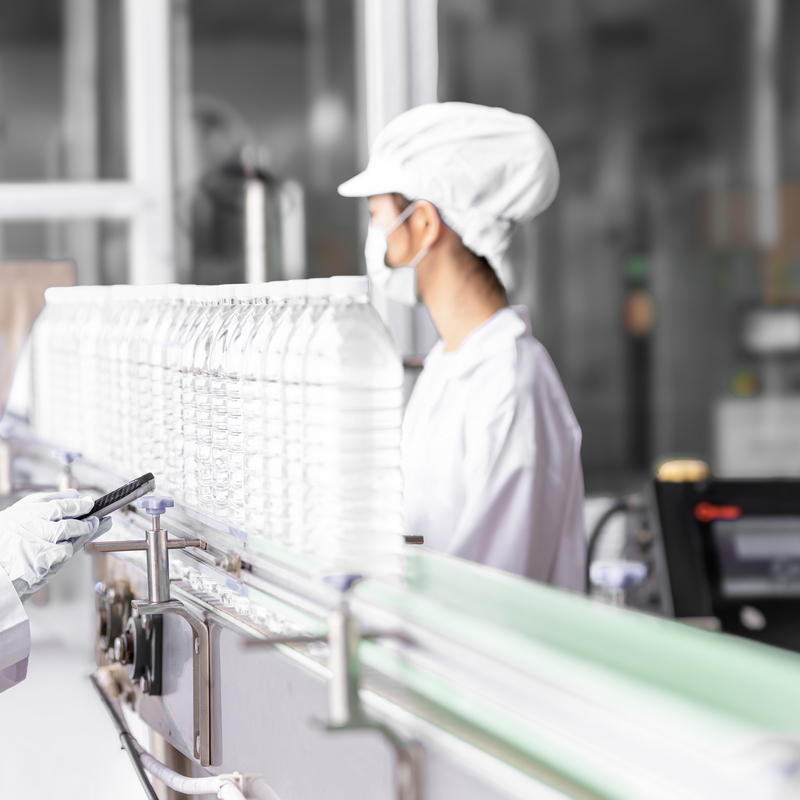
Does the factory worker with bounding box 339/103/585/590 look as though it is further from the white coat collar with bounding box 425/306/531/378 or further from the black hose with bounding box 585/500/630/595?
the black hose with bounding box 585/500/630/595

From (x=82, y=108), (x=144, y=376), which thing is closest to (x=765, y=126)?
(x=82, y=108)

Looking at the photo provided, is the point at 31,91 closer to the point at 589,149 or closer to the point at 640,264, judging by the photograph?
the point at 589,149

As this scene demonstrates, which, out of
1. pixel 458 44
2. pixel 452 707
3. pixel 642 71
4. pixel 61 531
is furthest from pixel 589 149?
pixel 452 707

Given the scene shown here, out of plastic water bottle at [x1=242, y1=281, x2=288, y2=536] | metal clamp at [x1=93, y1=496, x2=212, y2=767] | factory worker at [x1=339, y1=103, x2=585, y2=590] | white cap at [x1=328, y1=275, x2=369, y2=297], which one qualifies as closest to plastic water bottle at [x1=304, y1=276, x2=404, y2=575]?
white cap at [x1=328, y1=275, x2=369, y2=297]

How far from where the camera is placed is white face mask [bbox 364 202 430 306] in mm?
1699

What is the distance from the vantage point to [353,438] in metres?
0.89

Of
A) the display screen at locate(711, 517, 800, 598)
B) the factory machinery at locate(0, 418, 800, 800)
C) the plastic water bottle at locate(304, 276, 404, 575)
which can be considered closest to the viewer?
the factory machinery at locate(0, 418, 800, 800)

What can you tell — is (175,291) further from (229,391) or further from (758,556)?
(758,556)

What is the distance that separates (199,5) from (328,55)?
0.44m

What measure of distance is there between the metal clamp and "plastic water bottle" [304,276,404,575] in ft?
0.70

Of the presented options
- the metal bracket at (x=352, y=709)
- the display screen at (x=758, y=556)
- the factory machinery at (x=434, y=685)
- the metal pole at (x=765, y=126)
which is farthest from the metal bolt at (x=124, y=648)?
the metal pole at (x=765, y=126)

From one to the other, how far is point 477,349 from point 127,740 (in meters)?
0.78

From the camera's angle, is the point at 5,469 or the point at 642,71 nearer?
the point at 5,469

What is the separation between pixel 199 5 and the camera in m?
3.33
